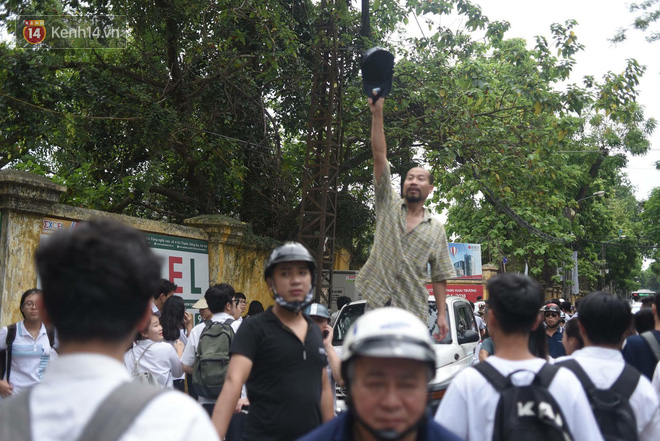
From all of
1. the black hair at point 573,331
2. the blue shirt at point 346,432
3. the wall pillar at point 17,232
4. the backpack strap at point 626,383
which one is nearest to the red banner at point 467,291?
the wall pillar at point 17,232

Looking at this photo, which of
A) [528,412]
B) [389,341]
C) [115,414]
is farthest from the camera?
[528,412]

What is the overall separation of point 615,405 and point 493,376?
0.71 m

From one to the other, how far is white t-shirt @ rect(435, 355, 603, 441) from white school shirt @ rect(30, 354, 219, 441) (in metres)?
1.35

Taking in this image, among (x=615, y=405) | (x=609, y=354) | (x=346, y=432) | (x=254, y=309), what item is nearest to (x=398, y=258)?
(x=609, y=354)

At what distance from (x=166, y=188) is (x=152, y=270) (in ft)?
51.9

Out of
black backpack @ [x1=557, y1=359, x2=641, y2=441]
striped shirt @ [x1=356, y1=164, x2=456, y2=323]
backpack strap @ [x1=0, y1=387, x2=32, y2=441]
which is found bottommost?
black backpack @ [x1=557, y1=359, x2=641, y2=441]

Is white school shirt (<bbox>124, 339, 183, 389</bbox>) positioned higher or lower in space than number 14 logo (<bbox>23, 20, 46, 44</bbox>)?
lower

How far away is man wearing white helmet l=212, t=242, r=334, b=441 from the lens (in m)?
3.70

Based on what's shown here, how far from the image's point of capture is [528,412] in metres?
2.61

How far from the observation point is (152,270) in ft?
5.85

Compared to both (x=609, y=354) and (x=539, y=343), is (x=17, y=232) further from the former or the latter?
(x=609, y=354)

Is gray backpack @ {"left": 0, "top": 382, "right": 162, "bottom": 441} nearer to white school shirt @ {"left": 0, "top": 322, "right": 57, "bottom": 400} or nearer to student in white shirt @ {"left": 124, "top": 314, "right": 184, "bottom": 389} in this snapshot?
student in white shirt @ {"left": 124, "top": 314, "right": 184, "bottom": 389}

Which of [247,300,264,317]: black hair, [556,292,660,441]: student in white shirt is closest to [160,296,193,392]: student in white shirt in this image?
[247,300,264,317]: black hair

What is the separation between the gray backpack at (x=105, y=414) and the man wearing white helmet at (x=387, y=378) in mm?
538
